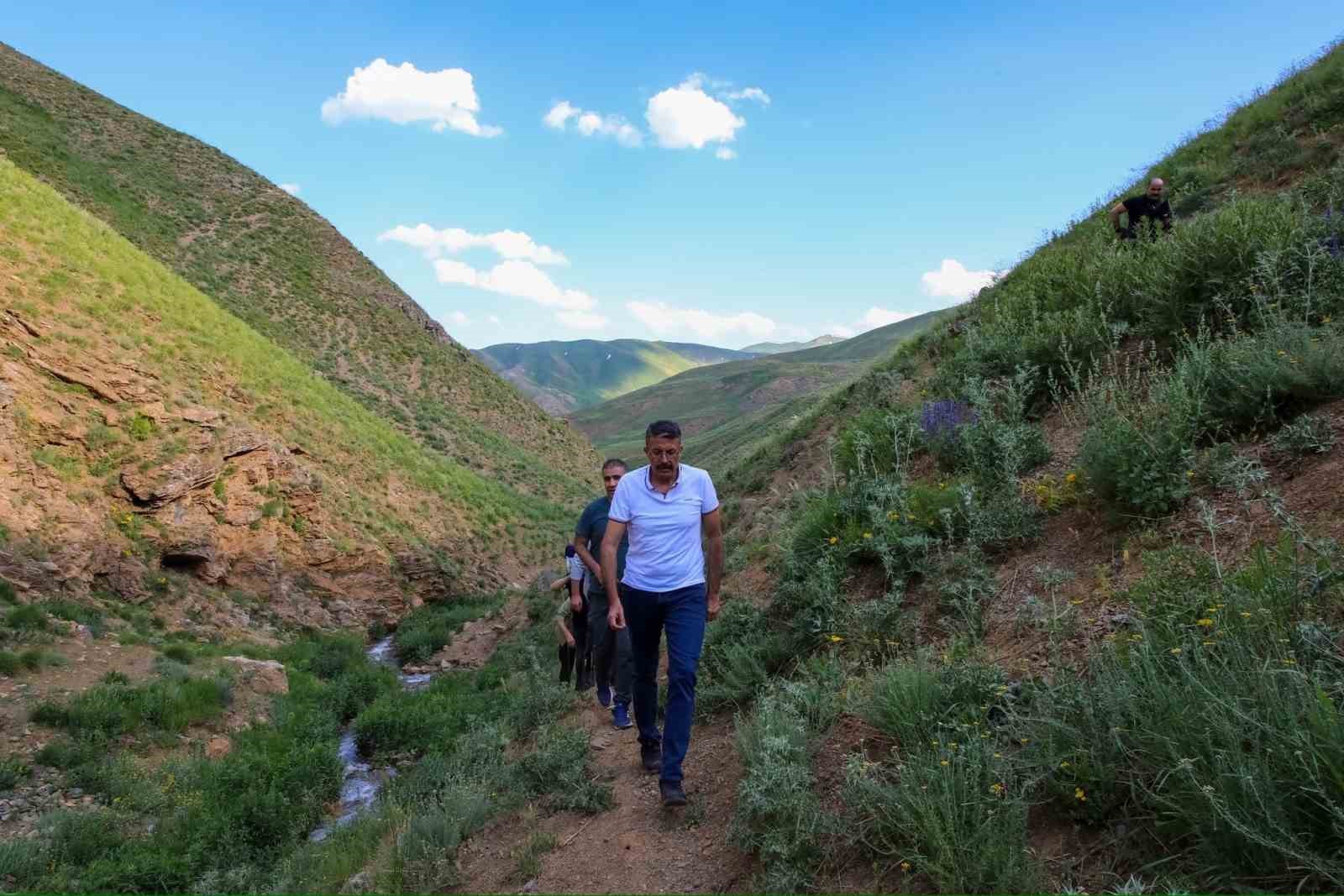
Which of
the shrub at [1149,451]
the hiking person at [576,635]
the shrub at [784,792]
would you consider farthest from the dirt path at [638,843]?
the shrub at [1149,451]

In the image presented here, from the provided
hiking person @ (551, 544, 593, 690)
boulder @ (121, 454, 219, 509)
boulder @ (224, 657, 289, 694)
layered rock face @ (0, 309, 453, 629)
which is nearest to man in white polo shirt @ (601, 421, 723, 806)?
hiking person @ (551, 544, 593, 690)

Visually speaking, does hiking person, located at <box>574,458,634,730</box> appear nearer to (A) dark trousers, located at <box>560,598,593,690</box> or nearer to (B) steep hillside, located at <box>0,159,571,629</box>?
(A) dark trousers, located at <box>560,598,593,690</box>

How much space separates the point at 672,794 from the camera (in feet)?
12.6

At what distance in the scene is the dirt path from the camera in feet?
11.1

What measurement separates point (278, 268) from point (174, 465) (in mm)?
29662

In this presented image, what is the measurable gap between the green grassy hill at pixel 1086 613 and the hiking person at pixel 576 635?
4.22 feet

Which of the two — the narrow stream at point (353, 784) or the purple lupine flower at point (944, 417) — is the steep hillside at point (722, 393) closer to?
the narrow stream at point (353, 784)

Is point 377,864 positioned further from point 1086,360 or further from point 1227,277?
point 1227,277

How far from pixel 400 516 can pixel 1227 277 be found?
1856cm

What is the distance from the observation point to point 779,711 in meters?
4.12

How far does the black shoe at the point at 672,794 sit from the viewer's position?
3846 millimetres

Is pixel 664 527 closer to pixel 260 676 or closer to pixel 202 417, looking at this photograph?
pixel 260 676

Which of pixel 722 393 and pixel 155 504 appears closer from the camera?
pixel 155 504

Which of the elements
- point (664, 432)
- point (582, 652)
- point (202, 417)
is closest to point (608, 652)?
point (582, 652)
